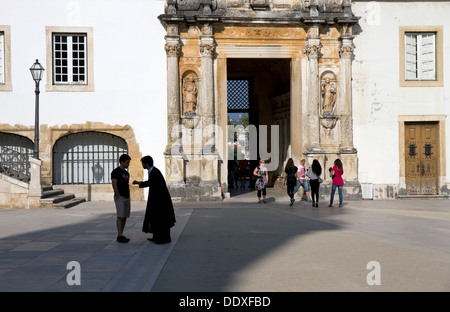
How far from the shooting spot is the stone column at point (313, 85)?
19031 mm

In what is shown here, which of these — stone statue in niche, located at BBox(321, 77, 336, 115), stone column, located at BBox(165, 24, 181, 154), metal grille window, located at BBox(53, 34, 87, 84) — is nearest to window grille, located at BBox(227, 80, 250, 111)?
stone statue in niche, located at BBox(321, 77, 336, 115)

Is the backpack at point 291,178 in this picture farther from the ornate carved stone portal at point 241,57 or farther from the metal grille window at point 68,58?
the metal grille window at point 68,58

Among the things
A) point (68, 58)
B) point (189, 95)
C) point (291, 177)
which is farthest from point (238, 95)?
point (291, 177)

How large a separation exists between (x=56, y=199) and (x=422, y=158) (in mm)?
13217

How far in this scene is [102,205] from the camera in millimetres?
17547

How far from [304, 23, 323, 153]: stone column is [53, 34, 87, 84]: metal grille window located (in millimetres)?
8074

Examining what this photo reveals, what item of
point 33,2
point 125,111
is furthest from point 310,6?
point 33,2

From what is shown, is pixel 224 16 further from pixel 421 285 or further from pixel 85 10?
pixel 421 285

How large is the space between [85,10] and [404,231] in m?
13.4

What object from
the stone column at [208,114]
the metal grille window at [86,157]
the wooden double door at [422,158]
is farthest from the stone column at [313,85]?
the metal grille window at [86,157]

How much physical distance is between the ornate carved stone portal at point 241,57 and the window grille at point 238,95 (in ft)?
22.6

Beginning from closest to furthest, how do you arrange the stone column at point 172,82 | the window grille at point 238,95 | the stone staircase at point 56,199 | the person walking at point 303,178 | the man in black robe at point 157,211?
the man in black robe at point 157,211
the stone staircase at point 56,199
the person walking at point 303,178
the stone column at point 172,82
the window grille at point 238,95

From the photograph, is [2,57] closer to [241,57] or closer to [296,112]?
[241,57]

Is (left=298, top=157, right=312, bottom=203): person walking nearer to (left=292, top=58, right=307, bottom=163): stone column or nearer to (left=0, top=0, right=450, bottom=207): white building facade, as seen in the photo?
(left=0, top=0, right=450, bottom=207): white building facade
